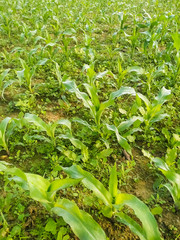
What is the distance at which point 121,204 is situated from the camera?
124 cm

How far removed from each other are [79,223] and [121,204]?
0.29m

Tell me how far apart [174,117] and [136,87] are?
0.82m

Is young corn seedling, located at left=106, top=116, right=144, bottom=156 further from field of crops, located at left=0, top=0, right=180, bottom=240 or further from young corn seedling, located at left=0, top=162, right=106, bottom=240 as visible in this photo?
young corn seedling, located at left=0, top=162, right=106, bottom=240

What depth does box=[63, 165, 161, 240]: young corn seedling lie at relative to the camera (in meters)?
1.13

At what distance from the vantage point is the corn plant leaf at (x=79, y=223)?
1.08m

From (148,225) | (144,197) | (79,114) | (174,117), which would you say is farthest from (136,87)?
(148,225)

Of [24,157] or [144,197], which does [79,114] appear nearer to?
[24,157]

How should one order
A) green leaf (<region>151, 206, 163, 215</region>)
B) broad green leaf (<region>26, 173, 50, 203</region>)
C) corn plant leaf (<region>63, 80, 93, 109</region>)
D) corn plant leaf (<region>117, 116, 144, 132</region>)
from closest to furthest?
broad green leaf (<region>26, 173, 50, 203</region>) → green leaf (<region>151, 206, 163, 215</region>) → corn plant leaf (<region>117, 116, 144, 132</region>) → corn plant leaf (<region>63, 80, 93, 109</region>)

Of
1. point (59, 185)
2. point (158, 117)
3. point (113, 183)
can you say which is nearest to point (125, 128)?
point (158, 117)

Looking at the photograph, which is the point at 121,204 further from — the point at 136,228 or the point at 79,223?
the point at 79,223

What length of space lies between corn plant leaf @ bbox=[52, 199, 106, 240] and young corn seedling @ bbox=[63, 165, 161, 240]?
6.4 inches

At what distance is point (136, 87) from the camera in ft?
10.1

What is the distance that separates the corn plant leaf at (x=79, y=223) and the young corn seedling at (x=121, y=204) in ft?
0.54

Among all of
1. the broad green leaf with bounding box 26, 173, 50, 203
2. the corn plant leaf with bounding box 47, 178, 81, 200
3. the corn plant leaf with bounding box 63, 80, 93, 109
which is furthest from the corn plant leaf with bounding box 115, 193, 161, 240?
the corn plant leaf with bounding box 63, 80, 93, 109
